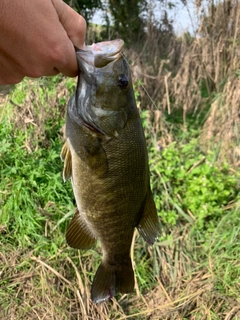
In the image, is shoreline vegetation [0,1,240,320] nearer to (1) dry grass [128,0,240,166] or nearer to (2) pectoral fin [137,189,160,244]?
(1) dry grass [128,0,240,166]

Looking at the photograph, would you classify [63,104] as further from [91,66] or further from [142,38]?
[142,38]

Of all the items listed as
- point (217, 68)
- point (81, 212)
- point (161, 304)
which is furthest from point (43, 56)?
point (217, 68)

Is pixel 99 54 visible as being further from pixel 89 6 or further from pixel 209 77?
pixel 89 6

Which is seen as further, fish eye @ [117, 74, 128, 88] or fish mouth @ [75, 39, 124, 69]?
fish eye @ [117, 74, 128, 88]

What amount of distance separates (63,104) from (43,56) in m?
3.09

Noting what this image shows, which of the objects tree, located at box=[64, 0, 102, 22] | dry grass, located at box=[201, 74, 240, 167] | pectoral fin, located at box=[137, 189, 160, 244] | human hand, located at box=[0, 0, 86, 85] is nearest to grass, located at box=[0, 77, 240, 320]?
dry grass, located at box=[201, 74, 240, 167]

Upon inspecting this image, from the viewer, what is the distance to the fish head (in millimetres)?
1393

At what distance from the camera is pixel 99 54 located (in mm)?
1387

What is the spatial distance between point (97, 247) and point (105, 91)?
2.20 m

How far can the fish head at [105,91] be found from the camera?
54.8 inches

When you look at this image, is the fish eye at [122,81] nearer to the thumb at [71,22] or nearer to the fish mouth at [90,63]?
the fish mouth at [90,63]

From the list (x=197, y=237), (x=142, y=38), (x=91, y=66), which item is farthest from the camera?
(x=142, y=38)

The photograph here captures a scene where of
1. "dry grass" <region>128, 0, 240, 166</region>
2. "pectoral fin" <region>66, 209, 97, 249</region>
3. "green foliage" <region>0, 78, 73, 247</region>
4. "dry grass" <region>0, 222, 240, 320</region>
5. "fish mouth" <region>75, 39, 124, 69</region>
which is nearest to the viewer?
"fish mouth" <region>75, 39, 124, 69</region>

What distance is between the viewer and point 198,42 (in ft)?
16.4
